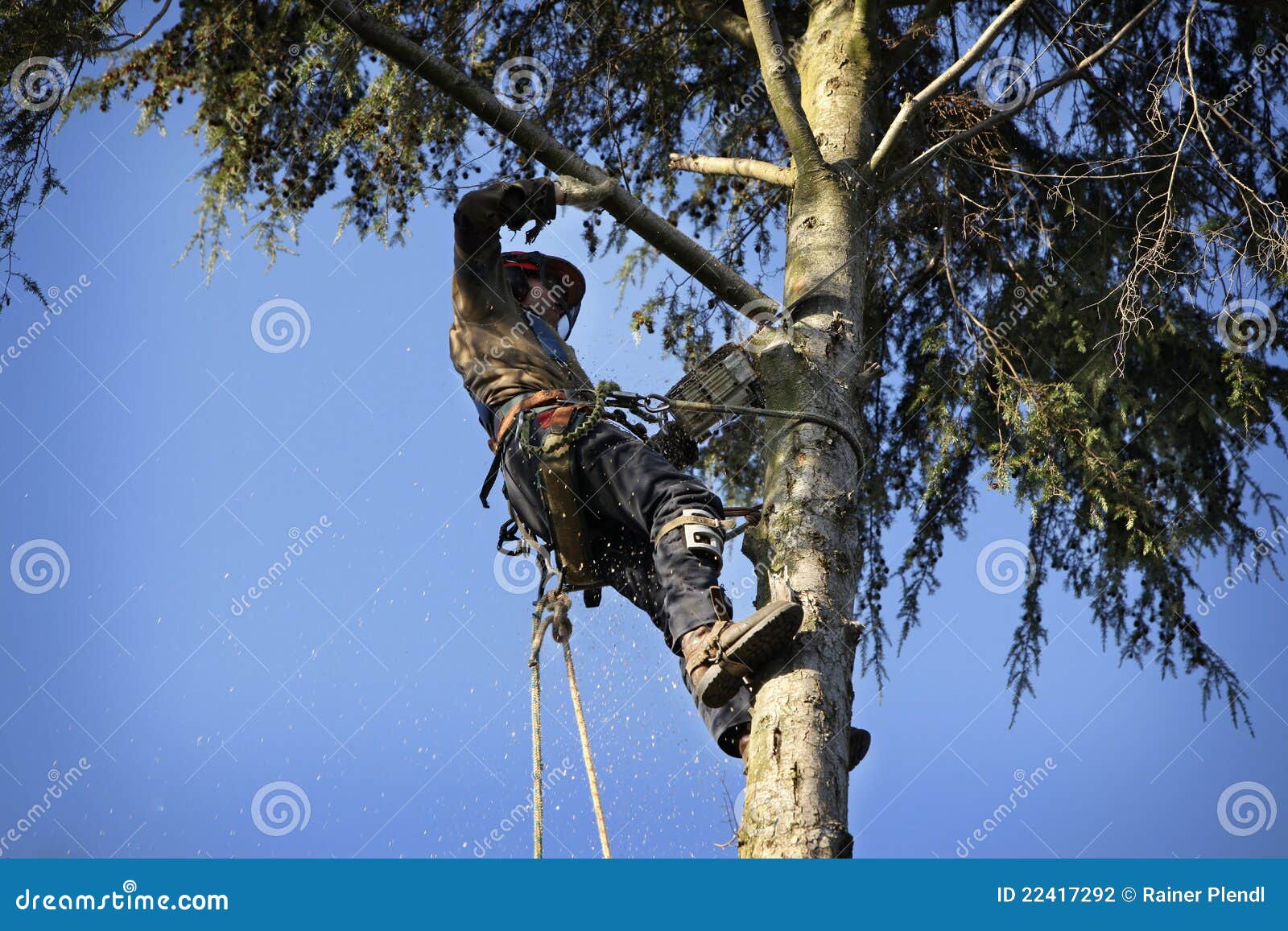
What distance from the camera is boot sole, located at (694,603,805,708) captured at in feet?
10.6

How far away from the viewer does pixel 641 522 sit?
374 cm

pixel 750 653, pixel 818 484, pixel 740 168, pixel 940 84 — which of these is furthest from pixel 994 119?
pixel 750 653

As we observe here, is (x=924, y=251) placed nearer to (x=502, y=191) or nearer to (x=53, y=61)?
(x=502, y=191)

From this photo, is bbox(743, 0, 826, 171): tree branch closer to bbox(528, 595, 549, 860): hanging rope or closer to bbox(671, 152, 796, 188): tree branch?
bbox(671, 152, 796, 188): tree branch

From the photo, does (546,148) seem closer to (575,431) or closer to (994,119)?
(575,431)

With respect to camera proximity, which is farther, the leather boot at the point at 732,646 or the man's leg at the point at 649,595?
the man's leg at the point at 649,595

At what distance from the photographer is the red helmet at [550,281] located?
4.54 m

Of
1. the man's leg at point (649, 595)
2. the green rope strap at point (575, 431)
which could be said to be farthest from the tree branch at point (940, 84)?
the man's leg at point (649, 595)

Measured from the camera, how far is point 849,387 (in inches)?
158

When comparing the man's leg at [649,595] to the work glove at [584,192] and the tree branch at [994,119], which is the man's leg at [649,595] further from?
the tree branch at [994,119]

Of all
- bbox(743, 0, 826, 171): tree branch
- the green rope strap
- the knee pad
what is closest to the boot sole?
the knee pad

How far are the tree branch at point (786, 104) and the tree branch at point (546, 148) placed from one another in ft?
1.61

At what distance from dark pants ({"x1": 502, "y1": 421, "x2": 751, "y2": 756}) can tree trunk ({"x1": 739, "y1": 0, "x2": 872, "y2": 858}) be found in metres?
0.22

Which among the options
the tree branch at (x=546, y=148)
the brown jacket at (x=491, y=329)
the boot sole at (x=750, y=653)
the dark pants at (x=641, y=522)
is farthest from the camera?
the tree branch at (x=546, y=148)
